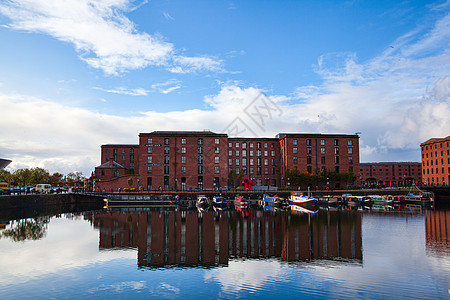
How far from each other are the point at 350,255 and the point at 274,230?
568 inches

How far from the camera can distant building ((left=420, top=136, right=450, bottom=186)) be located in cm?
10619

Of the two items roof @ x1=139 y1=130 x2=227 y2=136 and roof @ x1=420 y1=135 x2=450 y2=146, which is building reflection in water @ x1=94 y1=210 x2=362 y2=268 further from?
roof @ x1=420 y1=135 x2=450 y2=146

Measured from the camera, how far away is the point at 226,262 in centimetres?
2581

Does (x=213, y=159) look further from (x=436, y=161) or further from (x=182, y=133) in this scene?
(x=436, y=161)

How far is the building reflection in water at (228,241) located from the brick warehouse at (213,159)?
4660 centimetres

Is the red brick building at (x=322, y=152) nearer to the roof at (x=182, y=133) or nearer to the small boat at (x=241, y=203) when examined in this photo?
the roof at (x=182, y=133)

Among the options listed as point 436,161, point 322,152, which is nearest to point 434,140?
point 436,161

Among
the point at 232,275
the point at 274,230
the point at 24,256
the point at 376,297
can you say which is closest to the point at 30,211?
the point at 24,256

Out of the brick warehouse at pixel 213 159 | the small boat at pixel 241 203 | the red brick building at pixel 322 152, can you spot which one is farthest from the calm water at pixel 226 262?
the red brick building at pixel 322 152

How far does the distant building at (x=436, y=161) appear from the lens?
106 meters

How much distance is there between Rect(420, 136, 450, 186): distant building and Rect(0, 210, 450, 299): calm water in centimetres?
7635

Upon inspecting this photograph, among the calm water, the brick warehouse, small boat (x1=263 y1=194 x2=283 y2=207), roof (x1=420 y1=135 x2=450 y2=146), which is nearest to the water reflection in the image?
the calm water

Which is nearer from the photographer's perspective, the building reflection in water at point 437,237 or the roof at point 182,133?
the building reflection in water at point 437,237

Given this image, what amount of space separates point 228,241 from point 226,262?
8.34 metres
